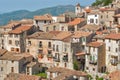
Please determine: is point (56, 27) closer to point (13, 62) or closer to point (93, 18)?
point (93, 18)

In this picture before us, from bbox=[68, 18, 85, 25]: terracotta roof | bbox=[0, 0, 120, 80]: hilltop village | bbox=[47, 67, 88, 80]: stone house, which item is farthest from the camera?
bbox=[68, 18, 85, 25]: terracotta roof

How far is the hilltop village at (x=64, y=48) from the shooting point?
70.6m

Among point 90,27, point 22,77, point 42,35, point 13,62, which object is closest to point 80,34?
point 90,27

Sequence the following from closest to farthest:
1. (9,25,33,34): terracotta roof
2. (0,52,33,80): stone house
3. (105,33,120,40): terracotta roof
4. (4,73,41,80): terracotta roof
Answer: (4,73,41,80): terracotta roof → (105,33,120,40): terracotta roof → (0,52,33,80): stone house → (9,25,33,34): terracotta roof

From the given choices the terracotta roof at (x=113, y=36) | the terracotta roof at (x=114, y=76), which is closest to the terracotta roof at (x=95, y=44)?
the terracotta roof at (x=113, y=36)

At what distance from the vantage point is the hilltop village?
2778 inches

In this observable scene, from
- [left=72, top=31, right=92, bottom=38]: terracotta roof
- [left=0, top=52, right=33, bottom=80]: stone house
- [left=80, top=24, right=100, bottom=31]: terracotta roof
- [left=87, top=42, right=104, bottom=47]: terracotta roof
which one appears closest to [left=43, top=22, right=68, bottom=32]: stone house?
[left=80, top=24, right=100, bottom=31]: terracotta roof

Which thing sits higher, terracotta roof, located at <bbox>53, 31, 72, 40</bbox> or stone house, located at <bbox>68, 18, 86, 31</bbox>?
stone house, located at <bbox>68, 18, 86, 31</bbox>

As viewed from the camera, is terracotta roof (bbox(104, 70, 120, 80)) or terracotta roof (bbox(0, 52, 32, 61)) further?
terracotta roof (bbox(0, 52, 32, 61))

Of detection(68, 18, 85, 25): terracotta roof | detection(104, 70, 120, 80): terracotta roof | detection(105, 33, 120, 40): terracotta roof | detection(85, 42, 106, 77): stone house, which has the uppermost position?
detection(68, 18, 85, 25): terracotta roof

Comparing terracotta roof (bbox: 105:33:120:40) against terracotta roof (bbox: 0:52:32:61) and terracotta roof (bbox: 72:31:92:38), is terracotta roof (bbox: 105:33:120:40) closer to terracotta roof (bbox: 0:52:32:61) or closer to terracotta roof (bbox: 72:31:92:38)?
terracotta roof (bbox: 72:31:92:38)

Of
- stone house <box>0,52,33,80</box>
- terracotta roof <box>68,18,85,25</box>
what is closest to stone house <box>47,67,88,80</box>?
stone house <box>0,52,33,80</box>

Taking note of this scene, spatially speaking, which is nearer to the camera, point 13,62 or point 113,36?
point 113,36

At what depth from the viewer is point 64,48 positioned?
7756cm
